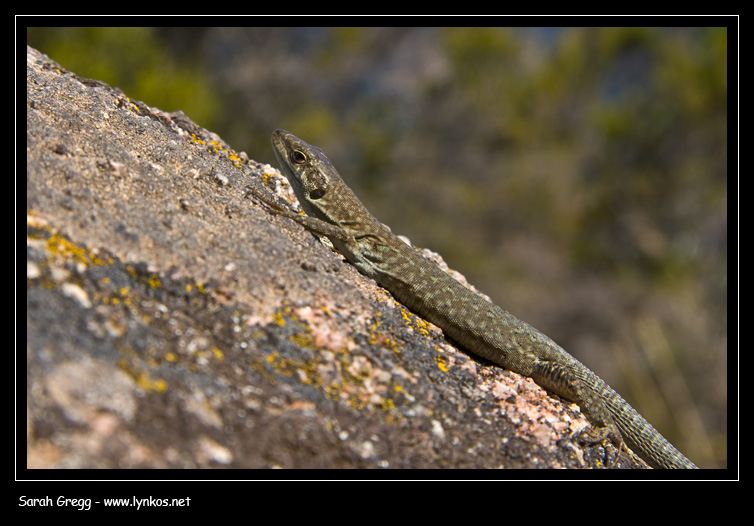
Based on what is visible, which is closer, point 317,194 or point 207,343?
point 207,343

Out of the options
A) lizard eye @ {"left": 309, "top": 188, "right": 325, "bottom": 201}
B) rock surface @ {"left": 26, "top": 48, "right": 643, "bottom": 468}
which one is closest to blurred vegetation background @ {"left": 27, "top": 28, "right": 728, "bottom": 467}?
lizard eye @ {"left": 309, "top": 188, "right": 325, "bottom": 201}

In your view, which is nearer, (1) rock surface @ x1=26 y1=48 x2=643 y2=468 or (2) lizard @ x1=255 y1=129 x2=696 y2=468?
(1) rock surface @ x1=26 y1=48 x2=643 y2=468

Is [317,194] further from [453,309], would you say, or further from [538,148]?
[538,148]

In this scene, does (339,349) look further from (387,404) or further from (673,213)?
(673,213)

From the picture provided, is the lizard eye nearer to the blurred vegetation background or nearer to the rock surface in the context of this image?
the rock surface

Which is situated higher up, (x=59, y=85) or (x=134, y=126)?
(x=59, y=85)

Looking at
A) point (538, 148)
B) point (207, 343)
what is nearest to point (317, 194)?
point (207, 343)
